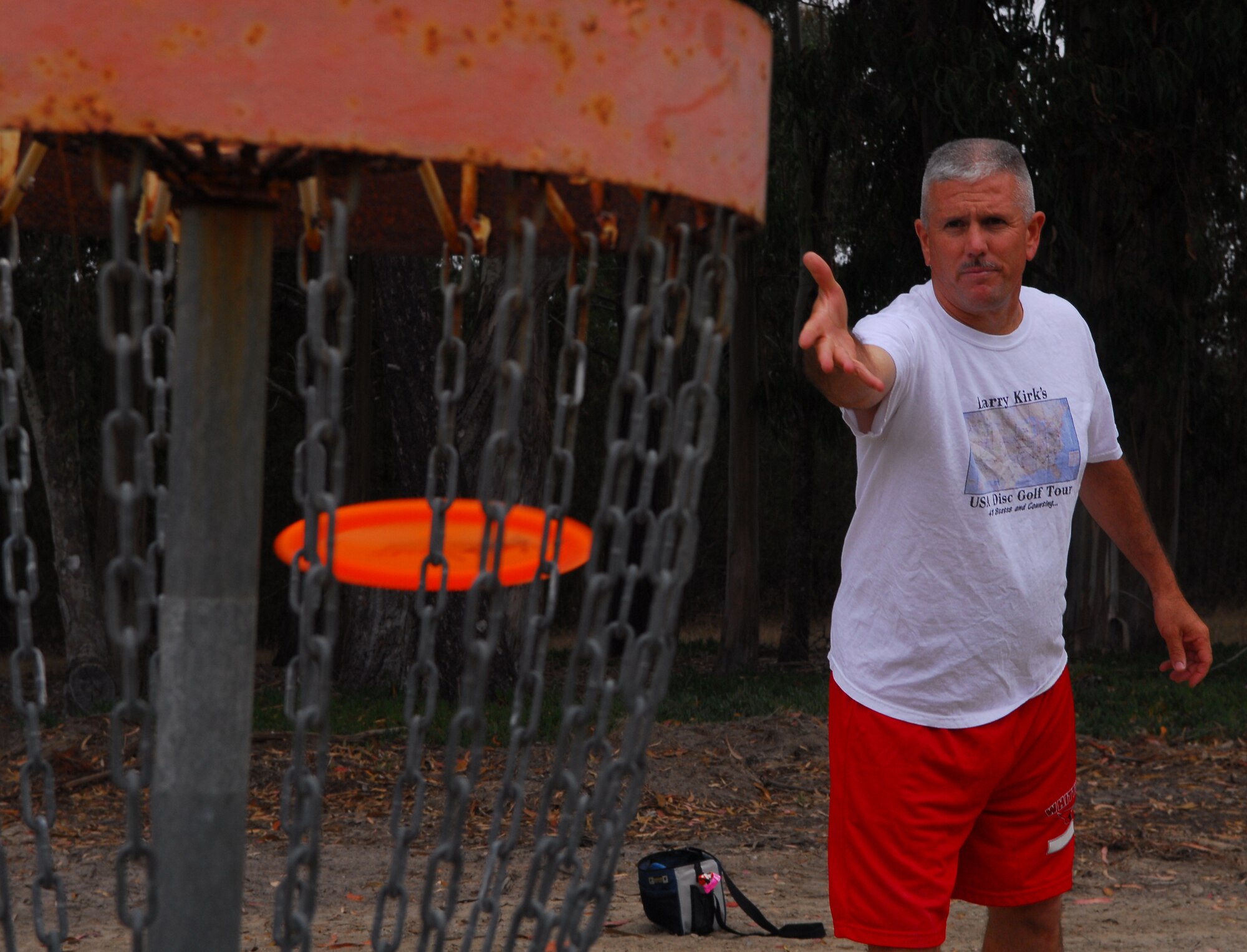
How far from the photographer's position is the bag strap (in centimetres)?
429

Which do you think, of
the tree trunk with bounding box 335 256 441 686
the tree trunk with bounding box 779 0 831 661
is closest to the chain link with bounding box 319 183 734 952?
the tree trunk with bounding box 335 256 441 686

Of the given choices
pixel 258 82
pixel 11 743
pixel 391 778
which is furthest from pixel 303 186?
pixel 11 743

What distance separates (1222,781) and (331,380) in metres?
6.79

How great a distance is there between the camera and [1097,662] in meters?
12.7

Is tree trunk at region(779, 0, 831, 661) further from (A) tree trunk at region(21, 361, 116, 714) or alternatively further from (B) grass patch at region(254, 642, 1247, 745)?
(A) tree trunk at region(21, 361, 116, 714)

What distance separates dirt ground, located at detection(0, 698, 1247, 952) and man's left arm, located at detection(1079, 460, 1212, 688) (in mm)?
1439

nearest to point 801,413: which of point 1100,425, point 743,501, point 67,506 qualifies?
point 743,501

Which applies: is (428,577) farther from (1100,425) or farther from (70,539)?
(70,539)

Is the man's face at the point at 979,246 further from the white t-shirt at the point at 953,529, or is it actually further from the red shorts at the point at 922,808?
the red shorts at the point at 922,808

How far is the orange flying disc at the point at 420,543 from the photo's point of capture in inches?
66.9

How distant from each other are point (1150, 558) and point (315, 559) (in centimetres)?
241

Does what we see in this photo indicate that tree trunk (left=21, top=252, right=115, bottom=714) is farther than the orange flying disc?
Yes

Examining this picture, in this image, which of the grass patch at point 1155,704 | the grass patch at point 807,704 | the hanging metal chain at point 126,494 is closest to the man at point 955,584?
the hanging metal chain at point 126,494

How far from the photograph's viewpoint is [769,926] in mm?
4316
